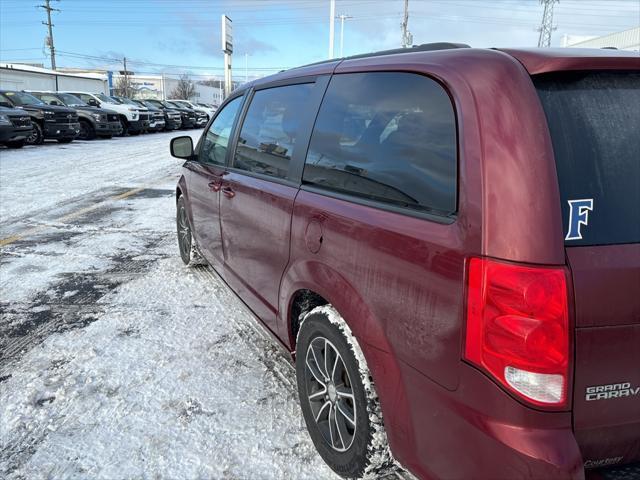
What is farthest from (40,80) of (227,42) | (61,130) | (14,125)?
(14,125)

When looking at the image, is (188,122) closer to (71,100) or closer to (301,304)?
(71,100)

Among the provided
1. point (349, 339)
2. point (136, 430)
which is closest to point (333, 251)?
point (349, 339)

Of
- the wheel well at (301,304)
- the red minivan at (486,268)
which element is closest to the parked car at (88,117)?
the wheel well at (301,304)

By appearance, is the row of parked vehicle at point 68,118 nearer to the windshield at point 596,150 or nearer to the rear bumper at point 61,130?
the rear bumper at point 61,130

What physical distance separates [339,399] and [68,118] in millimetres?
18836

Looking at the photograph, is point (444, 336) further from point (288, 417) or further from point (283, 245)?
point (288, 417)

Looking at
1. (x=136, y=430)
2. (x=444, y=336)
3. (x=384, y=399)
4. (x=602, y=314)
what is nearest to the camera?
(x=602, y=314)

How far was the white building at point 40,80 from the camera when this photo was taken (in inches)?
1524

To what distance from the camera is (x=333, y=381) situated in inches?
90.7

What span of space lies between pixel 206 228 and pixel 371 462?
255 cm

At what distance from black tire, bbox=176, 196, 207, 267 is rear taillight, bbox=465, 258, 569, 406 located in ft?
12.0

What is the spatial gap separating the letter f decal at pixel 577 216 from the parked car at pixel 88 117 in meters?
21.5

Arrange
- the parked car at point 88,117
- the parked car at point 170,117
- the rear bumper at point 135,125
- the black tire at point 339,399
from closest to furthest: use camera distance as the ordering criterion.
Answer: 1. the black tire at point 339,399
2. the parked car at point 88,117
3. the rear bumper at point 135,125
4. the parked car at point 170,117

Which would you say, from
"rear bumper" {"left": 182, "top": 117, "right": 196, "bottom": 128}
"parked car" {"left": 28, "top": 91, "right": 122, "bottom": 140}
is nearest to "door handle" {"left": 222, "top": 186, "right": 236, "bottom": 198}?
"parked car" {"left": 28, "top": 91, "right": 122, "bottom": 140}
